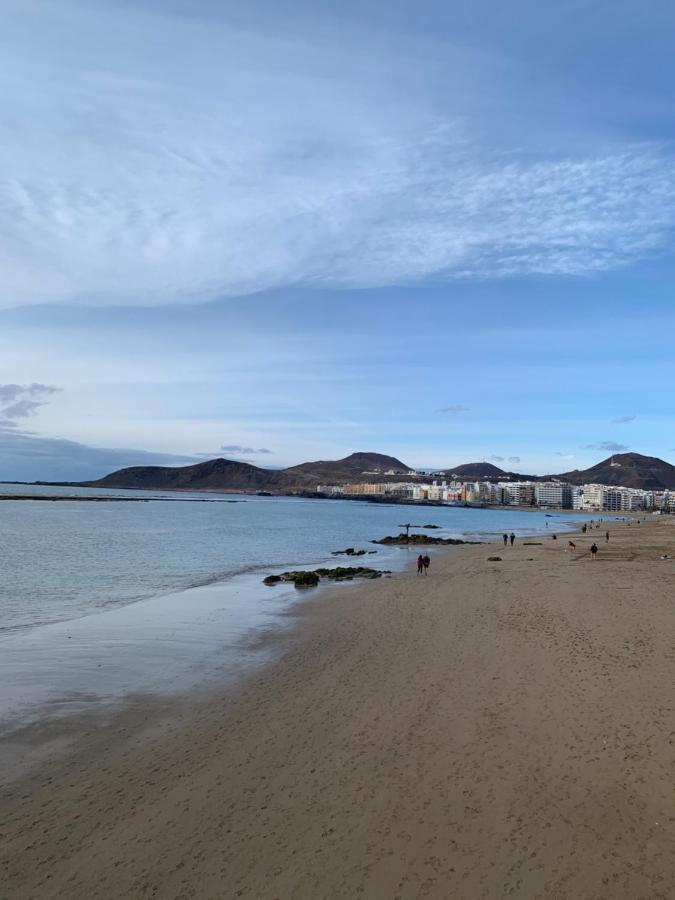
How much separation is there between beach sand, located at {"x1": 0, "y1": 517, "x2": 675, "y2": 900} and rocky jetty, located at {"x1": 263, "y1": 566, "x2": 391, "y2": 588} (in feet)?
39.8

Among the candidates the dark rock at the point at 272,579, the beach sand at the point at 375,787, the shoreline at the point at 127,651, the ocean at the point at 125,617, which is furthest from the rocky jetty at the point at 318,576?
the beach sand at the point at 375,787

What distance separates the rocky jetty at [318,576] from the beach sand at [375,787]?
1212cm

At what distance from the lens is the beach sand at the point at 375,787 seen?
5086mm

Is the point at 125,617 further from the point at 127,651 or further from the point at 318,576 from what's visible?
the point at 318,576

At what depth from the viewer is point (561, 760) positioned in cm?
720

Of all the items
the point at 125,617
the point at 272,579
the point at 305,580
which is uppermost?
the point at 305,580

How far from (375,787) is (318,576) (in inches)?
804

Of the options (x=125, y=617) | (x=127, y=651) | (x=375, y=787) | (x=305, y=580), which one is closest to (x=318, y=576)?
(x=305, y=580)

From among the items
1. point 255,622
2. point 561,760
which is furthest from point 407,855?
point 255,622

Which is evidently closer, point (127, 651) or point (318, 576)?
point (127, 651)

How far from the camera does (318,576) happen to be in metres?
26.9

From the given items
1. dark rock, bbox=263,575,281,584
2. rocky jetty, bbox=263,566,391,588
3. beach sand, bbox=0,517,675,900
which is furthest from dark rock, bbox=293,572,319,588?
beach sand, bbox=0,517,675,900

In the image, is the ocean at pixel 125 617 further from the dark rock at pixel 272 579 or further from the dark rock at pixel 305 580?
the dark rock at pixel 305 580

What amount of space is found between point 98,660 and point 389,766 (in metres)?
7.52
